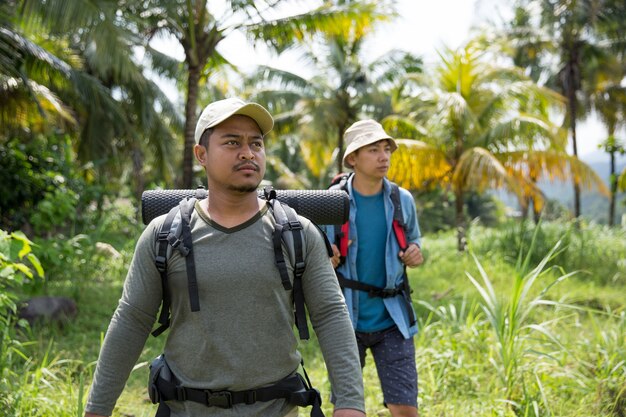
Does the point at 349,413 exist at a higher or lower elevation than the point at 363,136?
lower

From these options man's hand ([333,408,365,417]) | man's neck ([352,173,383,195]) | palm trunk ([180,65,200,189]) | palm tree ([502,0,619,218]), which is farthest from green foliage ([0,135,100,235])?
palm tree ([502,0,619,218])

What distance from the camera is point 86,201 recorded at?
10781 millimetres

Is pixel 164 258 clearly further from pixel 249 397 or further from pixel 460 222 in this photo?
pixel 460 222

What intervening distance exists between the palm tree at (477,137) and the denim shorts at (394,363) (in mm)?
9275

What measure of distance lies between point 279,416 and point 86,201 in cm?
963

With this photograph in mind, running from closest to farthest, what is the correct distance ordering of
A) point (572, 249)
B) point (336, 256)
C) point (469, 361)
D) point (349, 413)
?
1. point (349, 413)
2. point (336, 256)
3. point (469, 361)
4. point (572, 249)

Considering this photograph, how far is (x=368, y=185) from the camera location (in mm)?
3549

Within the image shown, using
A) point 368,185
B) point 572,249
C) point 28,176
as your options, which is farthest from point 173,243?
point 572,249

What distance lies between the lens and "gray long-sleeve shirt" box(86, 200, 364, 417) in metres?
1.82

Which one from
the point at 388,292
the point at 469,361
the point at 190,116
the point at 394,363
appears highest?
the point at 190,116

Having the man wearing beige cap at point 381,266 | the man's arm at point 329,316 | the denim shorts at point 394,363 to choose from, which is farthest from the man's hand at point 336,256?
the man's arm at point 329,316

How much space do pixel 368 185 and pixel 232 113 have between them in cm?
176

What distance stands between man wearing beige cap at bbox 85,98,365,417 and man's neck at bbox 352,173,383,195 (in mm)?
1610

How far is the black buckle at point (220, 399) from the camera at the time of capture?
1.82 metres
